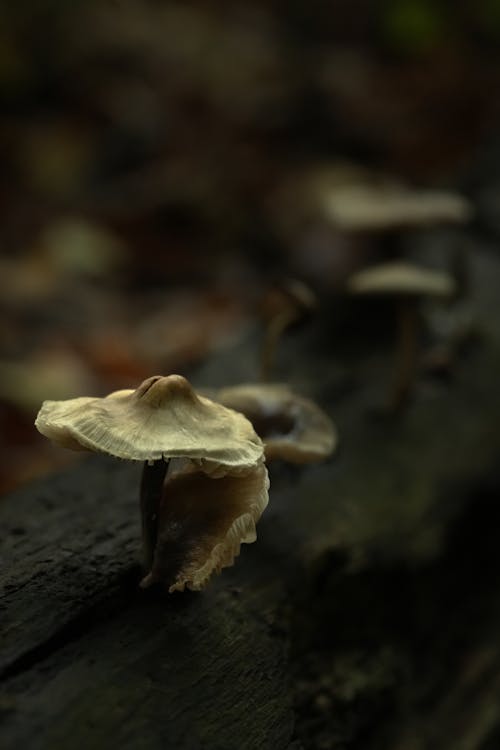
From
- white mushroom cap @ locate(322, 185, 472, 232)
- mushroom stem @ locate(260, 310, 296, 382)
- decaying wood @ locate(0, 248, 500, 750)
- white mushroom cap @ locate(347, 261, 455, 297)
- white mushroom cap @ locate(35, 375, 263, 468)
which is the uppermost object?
white mushroom cap @ locate(322, 185, 472, 232)

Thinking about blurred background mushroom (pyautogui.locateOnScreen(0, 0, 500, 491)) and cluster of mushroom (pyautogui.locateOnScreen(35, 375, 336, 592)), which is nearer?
cluster of mushroom (pyautogui.locateOnScreen(35, 375, 336, 592))

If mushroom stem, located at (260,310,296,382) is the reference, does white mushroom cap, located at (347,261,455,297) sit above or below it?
above

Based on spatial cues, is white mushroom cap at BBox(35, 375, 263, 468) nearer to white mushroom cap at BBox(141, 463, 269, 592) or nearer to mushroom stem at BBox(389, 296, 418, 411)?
white mushroom cap at BBox(141, 463, 269, 592)

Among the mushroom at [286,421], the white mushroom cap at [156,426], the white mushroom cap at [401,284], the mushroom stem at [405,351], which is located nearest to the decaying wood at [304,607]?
the mushroom stem at [405,351]

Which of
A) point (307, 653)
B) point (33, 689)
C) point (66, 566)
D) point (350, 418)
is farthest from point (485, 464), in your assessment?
point (33, 689)

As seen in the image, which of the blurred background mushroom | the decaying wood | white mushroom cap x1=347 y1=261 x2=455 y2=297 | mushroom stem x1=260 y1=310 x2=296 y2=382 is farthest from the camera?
the blurred background mushroom

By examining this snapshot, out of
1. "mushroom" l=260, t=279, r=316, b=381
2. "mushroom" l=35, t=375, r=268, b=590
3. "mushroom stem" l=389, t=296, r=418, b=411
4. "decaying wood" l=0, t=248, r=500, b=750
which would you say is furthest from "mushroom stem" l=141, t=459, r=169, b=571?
"mushroom stem" l=389, t=296, r=418, b=411

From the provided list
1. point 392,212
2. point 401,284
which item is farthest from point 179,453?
point 392,212

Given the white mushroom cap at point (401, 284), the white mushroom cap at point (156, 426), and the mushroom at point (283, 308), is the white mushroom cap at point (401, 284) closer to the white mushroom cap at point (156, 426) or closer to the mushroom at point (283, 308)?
the mushroom at point (283, 308)

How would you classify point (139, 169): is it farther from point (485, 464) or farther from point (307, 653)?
point (307, 653)
